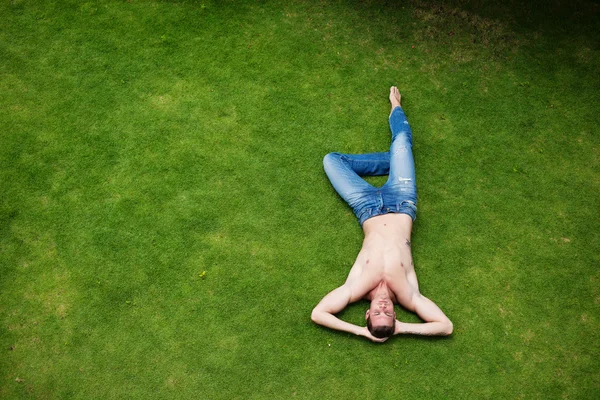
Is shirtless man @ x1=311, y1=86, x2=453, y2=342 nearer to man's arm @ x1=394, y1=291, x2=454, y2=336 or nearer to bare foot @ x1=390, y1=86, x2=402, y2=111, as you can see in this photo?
man's arm @ x1=394, y1=291, x2=454, y2=336

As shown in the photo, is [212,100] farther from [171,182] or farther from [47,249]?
[47,249]

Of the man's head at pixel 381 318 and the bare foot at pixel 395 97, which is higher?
the bare foot at pixel 395 97

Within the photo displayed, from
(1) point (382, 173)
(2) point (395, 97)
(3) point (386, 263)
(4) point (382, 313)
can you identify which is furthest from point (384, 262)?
(2) point (395, 97)

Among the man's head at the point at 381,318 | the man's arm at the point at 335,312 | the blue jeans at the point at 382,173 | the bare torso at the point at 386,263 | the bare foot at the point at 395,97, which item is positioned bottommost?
the man's arm at the point at 335,312

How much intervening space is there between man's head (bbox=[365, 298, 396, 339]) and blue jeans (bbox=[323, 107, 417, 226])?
941 millimetres

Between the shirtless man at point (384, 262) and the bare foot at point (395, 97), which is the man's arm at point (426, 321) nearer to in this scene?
the shirtless man at point (384, 262)

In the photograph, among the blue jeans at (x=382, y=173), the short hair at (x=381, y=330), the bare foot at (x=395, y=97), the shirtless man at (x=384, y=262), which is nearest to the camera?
the short hair at (x=381, y=330)

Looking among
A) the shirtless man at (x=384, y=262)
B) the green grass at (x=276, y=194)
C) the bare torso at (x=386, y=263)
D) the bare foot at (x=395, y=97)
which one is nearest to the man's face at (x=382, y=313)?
the shirtless man at (x=384, y=262)

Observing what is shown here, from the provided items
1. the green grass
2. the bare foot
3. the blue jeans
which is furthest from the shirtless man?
the bare foot

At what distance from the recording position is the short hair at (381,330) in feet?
14.4

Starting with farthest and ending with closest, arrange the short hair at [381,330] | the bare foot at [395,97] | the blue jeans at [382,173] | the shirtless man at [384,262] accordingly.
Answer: the bare foot at [395,97], the blue jeans at [382,173], the shirtless man at [384,262], the short hair at [381,330]

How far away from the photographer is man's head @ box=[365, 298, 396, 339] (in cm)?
440

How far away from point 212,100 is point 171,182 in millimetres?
1156

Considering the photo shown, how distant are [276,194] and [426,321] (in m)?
2.14
